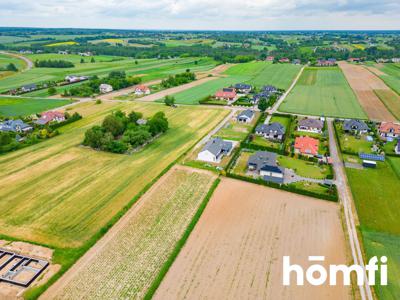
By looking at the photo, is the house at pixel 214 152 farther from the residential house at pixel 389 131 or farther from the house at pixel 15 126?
the house at pixel 15 126

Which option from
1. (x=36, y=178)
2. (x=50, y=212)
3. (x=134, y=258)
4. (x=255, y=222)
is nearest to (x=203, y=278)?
(x=134, y=258)

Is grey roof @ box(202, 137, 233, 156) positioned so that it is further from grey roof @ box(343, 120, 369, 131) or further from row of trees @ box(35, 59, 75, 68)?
row of trees @ box(35, 59, 75, 68)

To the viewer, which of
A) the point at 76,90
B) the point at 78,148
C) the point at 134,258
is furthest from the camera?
the point at 76,90

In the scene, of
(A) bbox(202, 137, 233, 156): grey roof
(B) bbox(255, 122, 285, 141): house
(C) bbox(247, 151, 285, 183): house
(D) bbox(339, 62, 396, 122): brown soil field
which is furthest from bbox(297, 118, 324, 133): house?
(C) bbox(247, 151, 285, 183): house

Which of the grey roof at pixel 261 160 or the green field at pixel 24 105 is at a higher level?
the grey roof at pixel 261 160

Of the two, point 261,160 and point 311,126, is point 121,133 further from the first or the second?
point 311,126

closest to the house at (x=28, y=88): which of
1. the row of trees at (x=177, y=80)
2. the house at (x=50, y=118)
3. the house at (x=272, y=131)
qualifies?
the house at (x=50, y=118)

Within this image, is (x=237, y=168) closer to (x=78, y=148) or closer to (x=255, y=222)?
(x=255, y=222)
